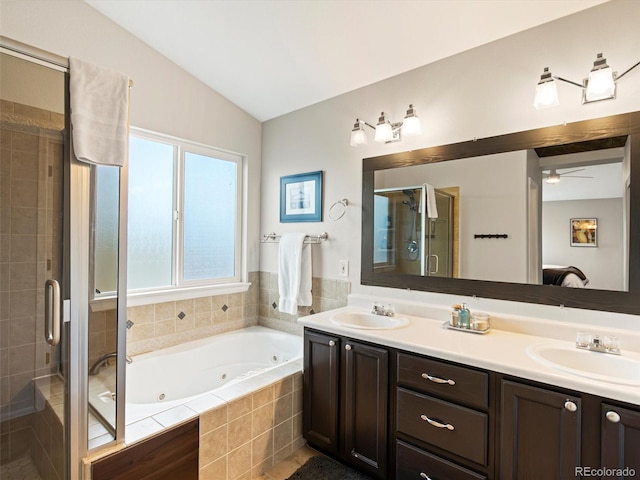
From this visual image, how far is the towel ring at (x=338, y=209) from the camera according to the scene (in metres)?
2.62

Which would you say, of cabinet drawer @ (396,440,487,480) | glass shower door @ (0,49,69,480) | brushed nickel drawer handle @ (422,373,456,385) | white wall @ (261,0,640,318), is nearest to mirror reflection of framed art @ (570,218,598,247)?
white wall @ (261,0,640,318)

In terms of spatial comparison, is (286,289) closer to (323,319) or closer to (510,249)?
(323,319)

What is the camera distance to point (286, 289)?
2846 millimetres

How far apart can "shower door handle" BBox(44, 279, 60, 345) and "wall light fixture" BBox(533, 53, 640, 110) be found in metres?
2.36

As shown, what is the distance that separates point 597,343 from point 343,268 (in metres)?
1.56

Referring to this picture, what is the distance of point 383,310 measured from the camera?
7.36 ft

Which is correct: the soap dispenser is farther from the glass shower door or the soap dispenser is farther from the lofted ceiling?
the glass shower door

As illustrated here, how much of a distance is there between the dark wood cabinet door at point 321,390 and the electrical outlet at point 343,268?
65 cm

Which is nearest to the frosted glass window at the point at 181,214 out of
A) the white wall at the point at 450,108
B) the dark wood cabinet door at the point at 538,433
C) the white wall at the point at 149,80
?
the white wall at the point at 149,80

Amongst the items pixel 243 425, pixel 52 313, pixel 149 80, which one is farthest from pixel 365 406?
pixel 149 80

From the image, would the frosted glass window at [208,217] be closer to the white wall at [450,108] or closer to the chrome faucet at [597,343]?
the white wall at [450,108]

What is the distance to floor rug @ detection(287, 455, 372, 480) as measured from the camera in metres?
1.90

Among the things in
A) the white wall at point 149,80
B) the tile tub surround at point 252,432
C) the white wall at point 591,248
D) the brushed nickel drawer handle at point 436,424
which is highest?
the white wall at point 149,80

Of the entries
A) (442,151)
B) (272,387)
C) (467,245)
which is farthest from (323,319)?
(442,151)
